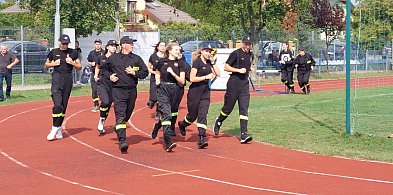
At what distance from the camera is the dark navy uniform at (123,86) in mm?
12945

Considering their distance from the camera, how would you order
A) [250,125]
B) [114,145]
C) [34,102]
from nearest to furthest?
[114,145]
[250,125]
[34,102]

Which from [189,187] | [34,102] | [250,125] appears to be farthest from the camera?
[34,102]

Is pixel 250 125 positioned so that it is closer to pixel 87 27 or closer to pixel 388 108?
pixel 388 108

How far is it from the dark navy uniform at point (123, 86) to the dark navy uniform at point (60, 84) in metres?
1.83

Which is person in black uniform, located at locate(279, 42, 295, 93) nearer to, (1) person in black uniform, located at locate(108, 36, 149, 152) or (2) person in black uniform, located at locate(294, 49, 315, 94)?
(2) person in black uniform, located at locate(294, 49, 315, 94)

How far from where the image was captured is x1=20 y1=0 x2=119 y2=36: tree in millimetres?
32594

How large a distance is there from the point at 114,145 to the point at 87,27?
19.5 m

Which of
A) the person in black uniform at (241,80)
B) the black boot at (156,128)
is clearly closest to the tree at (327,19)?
the person in black uniform at (241,80)

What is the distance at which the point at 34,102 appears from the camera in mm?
24172

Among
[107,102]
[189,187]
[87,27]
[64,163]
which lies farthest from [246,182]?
[87,27]

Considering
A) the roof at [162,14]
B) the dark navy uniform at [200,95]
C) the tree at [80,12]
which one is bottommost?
the dark navy uniform at [200,95]

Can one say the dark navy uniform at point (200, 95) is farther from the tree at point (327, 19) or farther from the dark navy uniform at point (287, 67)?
the tree at point (327, 19)

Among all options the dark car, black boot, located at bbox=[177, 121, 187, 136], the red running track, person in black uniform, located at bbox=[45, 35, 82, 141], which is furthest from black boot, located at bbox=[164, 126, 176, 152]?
the dark car

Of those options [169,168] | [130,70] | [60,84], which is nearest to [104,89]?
[60,84]
